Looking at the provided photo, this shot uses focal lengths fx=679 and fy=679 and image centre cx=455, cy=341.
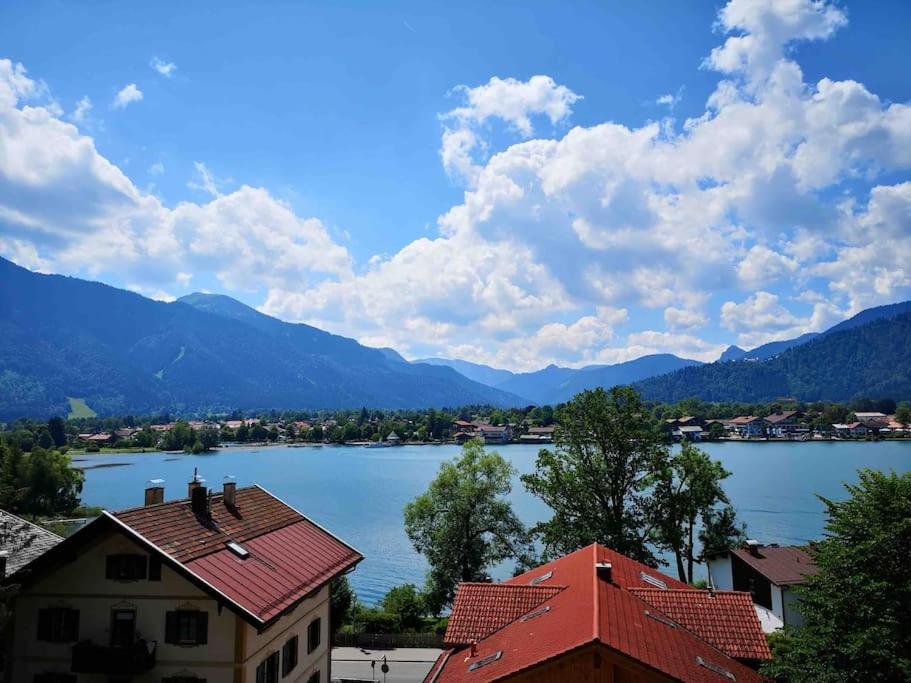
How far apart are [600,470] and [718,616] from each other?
18772 millimetres

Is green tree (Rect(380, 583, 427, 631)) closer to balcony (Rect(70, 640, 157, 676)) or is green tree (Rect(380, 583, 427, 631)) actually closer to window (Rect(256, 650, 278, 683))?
window (Rect(256, 650, 278, 683))

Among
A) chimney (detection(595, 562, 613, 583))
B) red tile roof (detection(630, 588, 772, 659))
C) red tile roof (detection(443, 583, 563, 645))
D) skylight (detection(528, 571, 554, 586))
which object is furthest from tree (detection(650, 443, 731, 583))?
red tile roof (detection(443, 583, 563, 645))

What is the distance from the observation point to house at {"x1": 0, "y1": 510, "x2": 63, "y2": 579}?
20.5 m

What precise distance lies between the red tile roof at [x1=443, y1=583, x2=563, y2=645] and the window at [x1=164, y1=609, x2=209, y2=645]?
7.10 meters

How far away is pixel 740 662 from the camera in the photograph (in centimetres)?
1892

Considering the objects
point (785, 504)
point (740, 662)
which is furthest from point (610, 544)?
point (785, 504)

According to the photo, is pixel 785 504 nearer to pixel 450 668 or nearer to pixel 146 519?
pixel 450 668

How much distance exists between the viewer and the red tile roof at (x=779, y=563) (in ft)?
119

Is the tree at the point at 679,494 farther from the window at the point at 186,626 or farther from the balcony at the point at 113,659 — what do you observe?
the balcony at the point at 113,659

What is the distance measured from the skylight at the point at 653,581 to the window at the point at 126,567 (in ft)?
53.0

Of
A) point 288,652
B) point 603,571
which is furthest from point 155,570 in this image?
point 603,571

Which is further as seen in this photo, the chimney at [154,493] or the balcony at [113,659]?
the chimney at [154,493]

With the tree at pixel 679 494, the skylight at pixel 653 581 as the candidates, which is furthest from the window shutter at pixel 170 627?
the tree at pixel 679 494

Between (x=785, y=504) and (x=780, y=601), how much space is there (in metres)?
61.5
